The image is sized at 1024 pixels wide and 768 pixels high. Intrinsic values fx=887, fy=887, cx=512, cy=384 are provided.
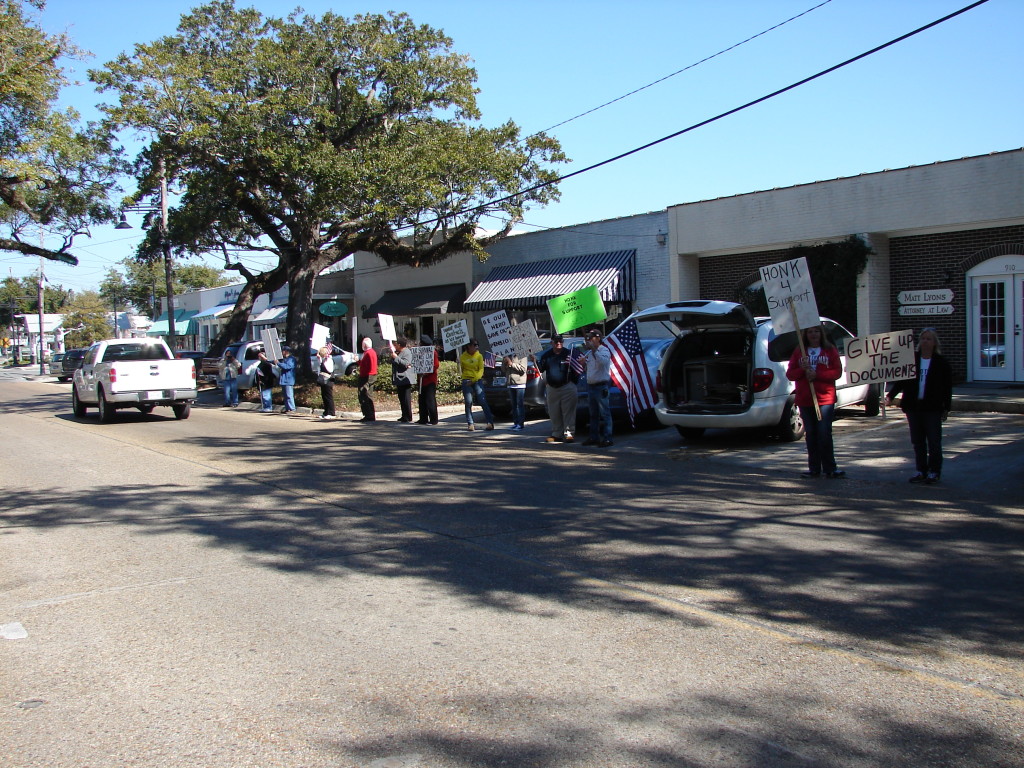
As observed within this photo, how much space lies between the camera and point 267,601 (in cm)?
582

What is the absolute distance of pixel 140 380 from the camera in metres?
19.1

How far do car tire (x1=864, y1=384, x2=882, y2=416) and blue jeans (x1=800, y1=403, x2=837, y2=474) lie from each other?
4.69 metres

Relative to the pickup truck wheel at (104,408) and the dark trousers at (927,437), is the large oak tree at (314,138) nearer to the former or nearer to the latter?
the pickup truck wheel at (104,408)

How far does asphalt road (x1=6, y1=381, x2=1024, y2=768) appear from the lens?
12.4 feet

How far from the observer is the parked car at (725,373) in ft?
40.4

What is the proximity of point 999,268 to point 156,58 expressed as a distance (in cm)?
2170

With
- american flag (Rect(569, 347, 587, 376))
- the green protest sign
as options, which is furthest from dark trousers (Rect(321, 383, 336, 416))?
american flag (Rect(569, 347, 587, 376))

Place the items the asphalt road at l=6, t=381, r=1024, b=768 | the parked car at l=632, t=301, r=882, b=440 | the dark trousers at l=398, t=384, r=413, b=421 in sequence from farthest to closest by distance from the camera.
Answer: the dark trousers at l=398, t=384, r=413, b=421 → the parked car at l=632, t=301, r=882, b=440 → the asphalt road at l=6, t=381, r=1024, b=768

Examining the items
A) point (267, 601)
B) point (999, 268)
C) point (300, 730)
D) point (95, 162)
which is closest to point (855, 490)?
point (267, 601)

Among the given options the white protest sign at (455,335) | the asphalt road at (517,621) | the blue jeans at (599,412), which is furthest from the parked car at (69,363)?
the blue jeans at (599,412)

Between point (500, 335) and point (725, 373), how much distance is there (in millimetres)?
4620

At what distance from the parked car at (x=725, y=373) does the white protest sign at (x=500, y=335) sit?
3.41 metres

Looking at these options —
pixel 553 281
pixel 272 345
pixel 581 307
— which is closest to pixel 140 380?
pixel 272 345

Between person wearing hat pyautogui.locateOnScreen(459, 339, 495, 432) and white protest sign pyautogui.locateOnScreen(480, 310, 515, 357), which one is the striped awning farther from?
person wearing hat pyautogui.locateOnScreen(459, 339, 495, 432)
